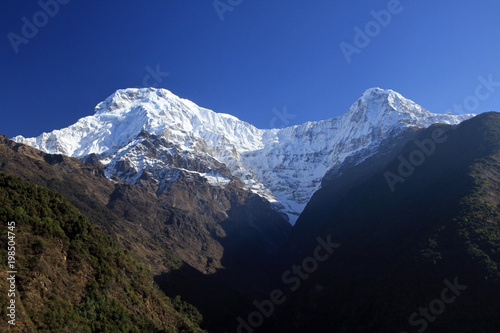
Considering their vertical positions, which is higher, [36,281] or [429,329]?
[36,281]

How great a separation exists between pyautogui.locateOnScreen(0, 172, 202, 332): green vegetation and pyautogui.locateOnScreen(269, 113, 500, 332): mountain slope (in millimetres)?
43504

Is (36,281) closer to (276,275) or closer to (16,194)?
(16,194)

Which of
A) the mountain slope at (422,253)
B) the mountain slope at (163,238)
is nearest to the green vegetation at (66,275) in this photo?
the mountain slope at (163,238)

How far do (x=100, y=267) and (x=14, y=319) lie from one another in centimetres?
2157

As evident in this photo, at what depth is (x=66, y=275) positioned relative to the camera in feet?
157

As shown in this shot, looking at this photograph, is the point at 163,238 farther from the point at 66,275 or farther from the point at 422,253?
the point at 66,275

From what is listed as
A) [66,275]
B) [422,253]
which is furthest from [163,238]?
[66,275]

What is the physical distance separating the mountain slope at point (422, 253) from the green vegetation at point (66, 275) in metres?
43.5

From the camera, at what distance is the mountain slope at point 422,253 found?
239ft

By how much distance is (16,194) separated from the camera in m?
51.1


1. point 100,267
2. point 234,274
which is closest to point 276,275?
point 234,274

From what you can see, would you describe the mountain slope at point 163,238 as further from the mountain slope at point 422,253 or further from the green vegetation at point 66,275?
the green vegetation at point 66,275

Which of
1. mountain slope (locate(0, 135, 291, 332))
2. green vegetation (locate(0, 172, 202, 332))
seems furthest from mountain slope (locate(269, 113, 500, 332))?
green vegetation (locate(0, 172, 202, 332))

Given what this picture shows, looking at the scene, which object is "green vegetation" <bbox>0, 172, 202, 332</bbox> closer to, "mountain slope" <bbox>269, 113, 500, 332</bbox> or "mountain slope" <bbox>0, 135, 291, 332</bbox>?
"mountain slope" <bbox>0, 135, 291, 332</bbox>
